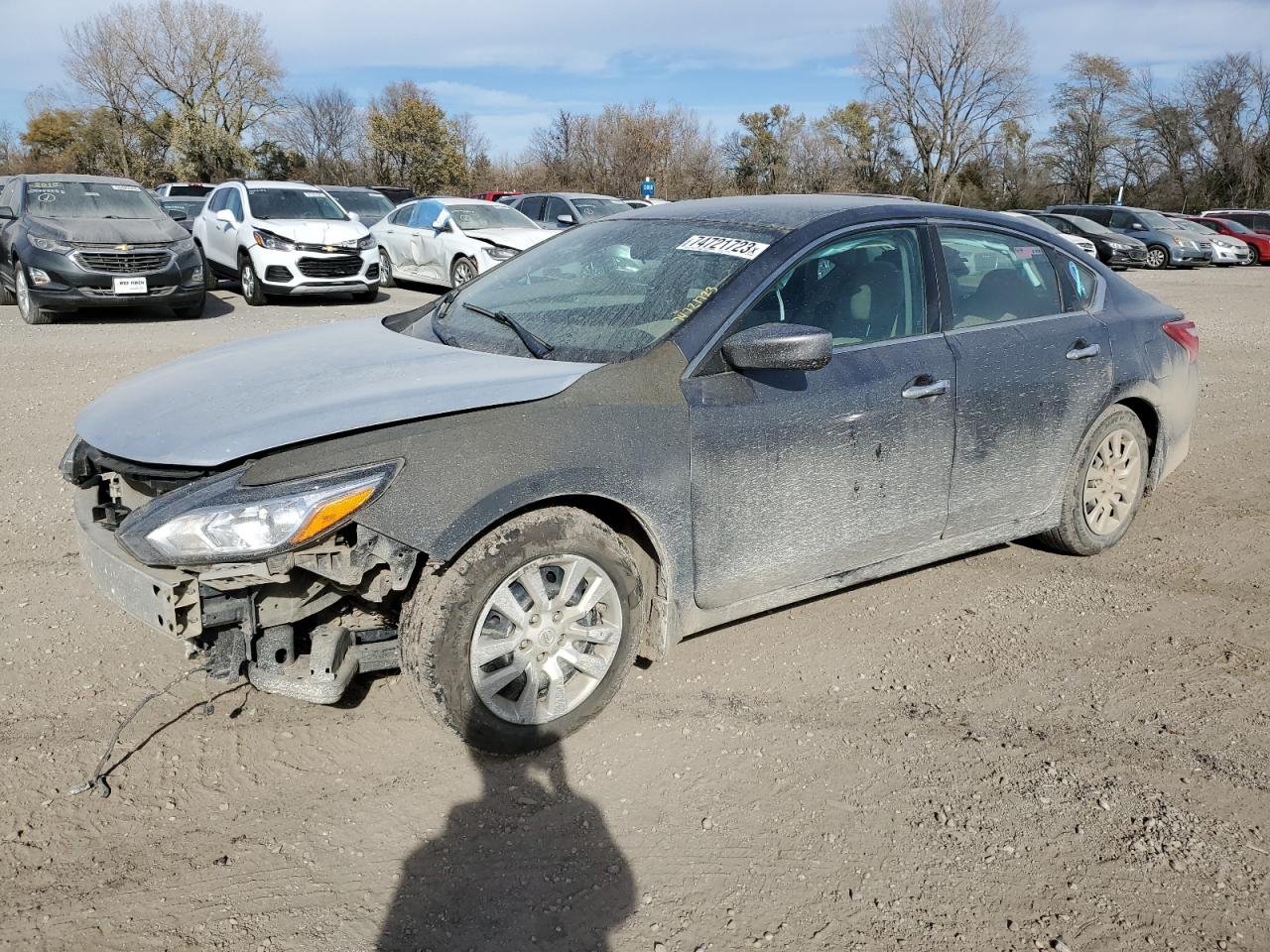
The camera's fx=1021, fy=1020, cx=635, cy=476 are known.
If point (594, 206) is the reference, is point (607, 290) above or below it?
below

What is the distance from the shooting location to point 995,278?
436 centimetres

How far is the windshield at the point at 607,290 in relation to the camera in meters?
3.58

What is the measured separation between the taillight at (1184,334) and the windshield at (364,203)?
19011 mm

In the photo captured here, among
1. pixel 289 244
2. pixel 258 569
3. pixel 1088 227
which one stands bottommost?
pixel 258 569

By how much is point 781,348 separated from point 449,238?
1377 centimetres

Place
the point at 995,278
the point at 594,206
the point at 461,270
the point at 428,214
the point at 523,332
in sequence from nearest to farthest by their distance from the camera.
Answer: the point at 523,332, the point at 995,278, the point at 461,270, the point at 428,214, the point at 594,206

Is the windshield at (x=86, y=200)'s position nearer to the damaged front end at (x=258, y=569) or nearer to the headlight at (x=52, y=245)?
the headlight at (x=52, y=245)

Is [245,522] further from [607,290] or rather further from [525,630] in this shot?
[607,290]

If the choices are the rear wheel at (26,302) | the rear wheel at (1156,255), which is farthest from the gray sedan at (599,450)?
the rear wheel at (1156,255)

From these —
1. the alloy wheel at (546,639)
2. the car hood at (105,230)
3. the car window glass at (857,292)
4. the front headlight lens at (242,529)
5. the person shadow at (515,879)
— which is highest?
the car hood at (105,230)

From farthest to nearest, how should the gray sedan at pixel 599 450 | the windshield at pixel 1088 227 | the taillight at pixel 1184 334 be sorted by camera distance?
the windshield at pixel 1088 227 < the taillight at pixel 1184 334 < the gray sedan at pixel 599 450

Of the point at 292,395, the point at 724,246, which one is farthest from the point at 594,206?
the point at 292,395

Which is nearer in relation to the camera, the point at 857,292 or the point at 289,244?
the point at 857,292

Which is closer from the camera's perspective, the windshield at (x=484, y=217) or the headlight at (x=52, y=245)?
the headlight at (x=52, y=245)
